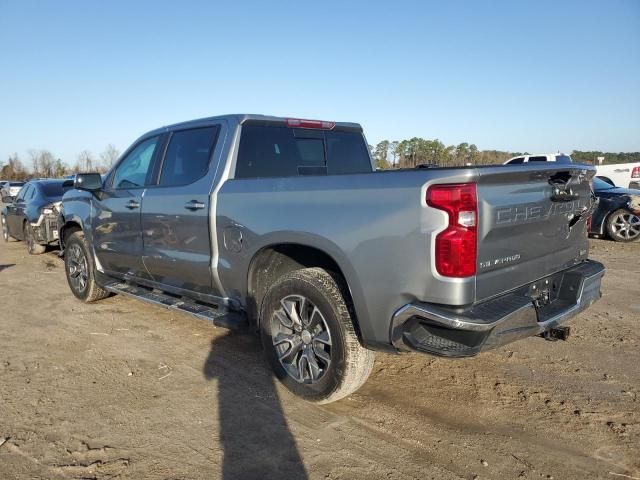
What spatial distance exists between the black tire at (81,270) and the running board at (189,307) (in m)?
0.54

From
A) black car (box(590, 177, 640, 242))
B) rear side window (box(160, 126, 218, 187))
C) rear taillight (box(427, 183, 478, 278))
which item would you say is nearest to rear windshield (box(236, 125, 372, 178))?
rear side window (box(160, 126, 218, 187))

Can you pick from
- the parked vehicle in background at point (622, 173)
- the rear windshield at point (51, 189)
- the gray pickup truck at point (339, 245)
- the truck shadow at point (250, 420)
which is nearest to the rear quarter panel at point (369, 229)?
the gray pickup truck at point (339, 245)

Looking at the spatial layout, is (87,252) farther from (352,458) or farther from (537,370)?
(537,370)

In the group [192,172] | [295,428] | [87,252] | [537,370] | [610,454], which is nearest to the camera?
[610,454]

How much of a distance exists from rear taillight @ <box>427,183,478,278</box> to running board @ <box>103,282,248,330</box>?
188cm

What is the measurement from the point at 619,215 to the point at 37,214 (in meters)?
12.1

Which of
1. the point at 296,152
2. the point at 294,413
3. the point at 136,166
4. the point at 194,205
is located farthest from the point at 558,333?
the point at 136,166

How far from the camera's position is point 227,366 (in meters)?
4.11

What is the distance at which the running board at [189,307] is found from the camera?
12.8ft

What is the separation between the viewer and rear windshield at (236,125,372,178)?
415 cm

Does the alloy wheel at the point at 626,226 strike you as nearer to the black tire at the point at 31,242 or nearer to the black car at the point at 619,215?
the black car at the point at 619,215

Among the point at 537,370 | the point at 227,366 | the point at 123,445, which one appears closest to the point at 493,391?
the point at 537,370

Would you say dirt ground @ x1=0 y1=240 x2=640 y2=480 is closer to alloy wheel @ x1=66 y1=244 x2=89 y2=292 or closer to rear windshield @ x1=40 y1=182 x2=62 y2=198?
alloy wheel @ x1=66 y1=244 x2=89 y2=292

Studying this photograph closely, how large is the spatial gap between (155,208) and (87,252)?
1809mm
